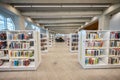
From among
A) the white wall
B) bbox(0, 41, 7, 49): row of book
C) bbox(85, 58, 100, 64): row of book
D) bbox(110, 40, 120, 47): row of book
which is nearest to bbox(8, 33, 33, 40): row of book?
bbox(0, 41, 7, 49): row of book

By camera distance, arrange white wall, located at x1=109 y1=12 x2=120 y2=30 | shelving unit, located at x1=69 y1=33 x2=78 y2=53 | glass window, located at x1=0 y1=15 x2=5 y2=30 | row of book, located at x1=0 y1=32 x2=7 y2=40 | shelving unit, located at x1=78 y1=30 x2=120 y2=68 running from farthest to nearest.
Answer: shelving unit, located at x1=69 y1=33 x2=78 y2=53 < glass window, located at x1=0 y1=15 x2=5 y2=30 < white wall, located at x1=109 y1=12 x2=120 y2=30 < shelving unit, located at x1=78 y1=30 x2=120 y2=68 < row of book, located at x1=0 y1=32 x2=7 y2=40

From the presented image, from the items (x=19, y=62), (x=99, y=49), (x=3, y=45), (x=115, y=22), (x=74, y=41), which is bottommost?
(x=19, y=62)

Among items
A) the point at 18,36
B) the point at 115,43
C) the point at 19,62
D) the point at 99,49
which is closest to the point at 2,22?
the point at 18,36

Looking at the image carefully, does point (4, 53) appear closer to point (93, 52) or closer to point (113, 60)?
point (93, 52)

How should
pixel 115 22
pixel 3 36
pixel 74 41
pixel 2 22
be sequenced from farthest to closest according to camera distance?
Answer: 1. pixel 74 41
2. pixel 2 22
3. pixel 115 22
4. pixel 3 36

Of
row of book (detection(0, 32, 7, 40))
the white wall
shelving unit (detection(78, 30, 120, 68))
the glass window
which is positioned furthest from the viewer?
the glass window

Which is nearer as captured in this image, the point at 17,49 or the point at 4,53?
the point at 17,49

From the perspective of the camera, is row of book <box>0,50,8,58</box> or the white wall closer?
row of book <box>0,50,8,58</box>

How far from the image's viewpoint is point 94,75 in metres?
4.32

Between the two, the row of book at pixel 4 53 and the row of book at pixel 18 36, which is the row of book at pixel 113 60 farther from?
the row of book at pixel 4 53

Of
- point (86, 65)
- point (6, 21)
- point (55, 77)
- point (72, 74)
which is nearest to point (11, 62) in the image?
point (55, 77)

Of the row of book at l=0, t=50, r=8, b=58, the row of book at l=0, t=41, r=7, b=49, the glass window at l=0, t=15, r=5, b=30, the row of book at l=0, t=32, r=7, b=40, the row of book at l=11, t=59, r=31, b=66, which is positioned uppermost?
the glass window at l=0, t=15, r=5, b=30

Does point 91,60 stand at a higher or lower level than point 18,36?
lower

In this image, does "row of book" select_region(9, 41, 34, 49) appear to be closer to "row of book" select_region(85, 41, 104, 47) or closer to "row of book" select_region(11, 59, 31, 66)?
"row of book" select_region(11, 59, 31, 66)
